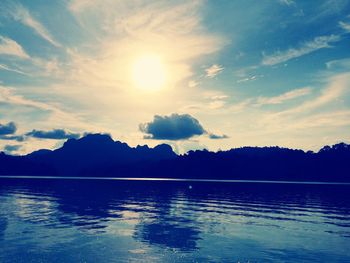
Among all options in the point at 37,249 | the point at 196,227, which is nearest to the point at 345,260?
the point at 196,227

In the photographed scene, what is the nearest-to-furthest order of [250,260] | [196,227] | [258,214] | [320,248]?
[250,260], [320,248], [196,227], [258,214]

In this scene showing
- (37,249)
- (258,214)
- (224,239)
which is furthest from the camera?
(258,214)

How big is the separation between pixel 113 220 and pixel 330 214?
47.2 meters

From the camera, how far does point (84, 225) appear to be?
54.0 metres

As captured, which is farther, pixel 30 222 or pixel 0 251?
pixel 30 222

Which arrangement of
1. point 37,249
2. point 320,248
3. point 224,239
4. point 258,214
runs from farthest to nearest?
point 258,214 → point 224,239 → point 320,248 → point 37,249

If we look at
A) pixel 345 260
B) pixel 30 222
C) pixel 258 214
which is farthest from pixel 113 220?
pixel 345 260

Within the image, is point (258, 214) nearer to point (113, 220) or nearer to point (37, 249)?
point (113, 220)

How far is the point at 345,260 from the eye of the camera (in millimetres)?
34812

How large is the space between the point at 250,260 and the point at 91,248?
1781 centimetres

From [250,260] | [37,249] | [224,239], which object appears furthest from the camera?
[224,239]

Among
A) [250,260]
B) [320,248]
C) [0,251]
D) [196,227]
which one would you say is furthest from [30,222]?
[320,248]

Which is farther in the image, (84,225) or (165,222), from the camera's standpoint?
(165,222)

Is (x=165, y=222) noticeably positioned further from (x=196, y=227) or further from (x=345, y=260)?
(x=345, y=260)
